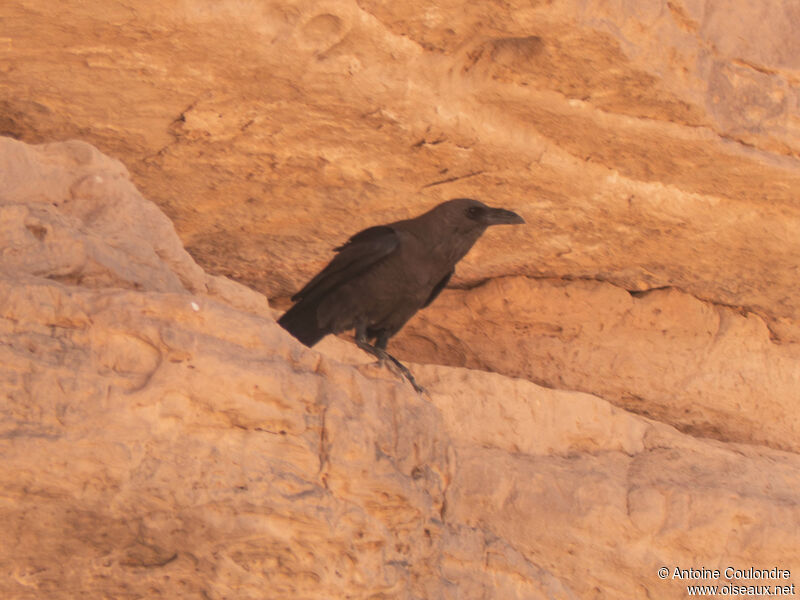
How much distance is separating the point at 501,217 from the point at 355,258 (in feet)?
2.12

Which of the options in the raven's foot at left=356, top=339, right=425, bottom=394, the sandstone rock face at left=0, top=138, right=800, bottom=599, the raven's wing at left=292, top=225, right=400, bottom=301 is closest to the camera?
the sandstone rock face at left=0, top=138, right=800, bottom=599

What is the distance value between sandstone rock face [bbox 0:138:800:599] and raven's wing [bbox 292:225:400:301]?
0.94m

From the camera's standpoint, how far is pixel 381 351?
5.01 m

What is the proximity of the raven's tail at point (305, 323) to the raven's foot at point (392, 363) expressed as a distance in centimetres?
17

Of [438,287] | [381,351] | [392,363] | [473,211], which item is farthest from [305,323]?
[473,211]

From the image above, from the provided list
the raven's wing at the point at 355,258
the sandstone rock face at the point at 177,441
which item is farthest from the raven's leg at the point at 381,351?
the sandstone rock face at the point at 177,441

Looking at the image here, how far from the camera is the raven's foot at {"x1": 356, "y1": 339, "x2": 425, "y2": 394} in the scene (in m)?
4.76

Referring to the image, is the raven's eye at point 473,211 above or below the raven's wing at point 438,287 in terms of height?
above

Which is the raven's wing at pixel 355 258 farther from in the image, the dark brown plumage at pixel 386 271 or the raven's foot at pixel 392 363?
the raven's foot at pixel 392 363

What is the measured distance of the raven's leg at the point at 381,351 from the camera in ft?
15.7
